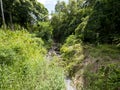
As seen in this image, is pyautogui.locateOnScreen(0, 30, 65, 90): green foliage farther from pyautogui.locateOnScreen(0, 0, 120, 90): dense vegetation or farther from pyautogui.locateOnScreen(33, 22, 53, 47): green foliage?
pyautogui.locateOnScreen(33, 22, 53, 47): green foliage

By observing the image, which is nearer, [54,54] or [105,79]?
[105,79]

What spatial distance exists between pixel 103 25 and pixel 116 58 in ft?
28.9

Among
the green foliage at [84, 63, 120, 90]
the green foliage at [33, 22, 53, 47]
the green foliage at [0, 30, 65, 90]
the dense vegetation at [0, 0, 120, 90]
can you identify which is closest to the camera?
the green foliage at [0, 30, 65, 90]

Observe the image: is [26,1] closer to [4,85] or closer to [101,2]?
[101,2]

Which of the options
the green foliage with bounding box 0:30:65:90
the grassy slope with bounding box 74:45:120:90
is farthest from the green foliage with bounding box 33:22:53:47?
the grassy slope with bounding box 74:45:120:90

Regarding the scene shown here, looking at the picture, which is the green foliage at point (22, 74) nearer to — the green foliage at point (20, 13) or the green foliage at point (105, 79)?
the green foliage at point (105, 79)

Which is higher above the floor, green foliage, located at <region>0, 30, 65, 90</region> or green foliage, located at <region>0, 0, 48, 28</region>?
green foliage, located at <region>0, 0, 48, 28</region>

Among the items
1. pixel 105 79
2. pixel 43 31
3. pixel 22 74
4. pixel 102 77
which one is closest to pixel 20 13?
pixel 43 31

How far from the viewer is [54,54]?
25.4 metres

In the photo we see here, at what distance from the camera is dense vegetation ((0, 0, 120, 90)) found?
11047 mm

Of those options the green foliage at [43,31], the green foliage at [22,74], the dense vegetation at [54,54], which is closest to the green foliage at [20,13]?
the dense vegetation at [54,54]

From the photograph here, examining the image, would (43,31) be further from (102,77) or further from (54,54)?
(102,77)

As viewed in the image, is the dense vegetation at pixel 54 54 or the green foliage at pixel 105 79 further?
the dense vegetation at pixel 54 54

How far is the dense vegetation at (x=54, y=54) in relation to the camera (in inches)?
435
